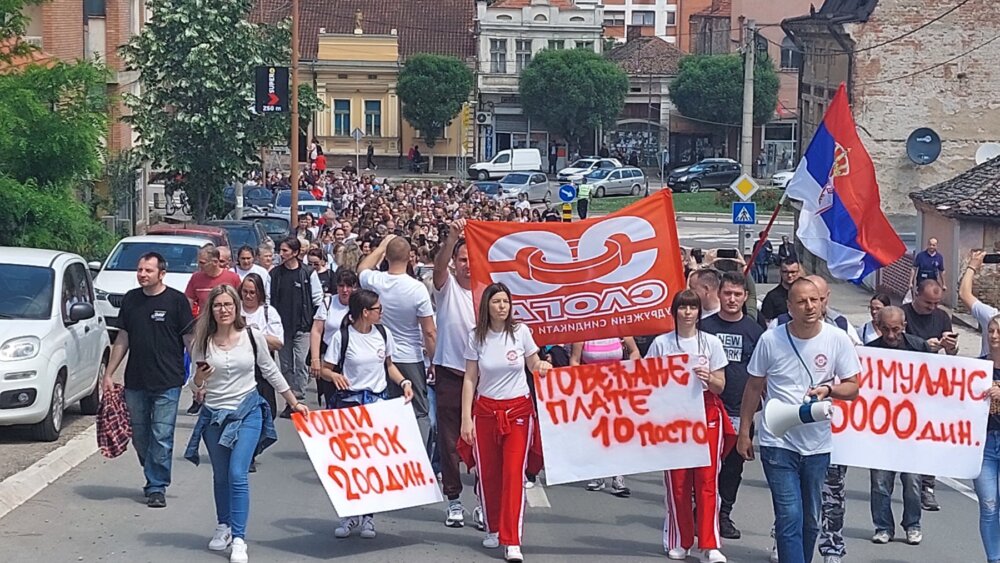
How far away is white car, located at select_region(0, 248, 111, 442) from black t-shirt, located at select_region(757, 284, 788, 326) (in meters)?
5.87

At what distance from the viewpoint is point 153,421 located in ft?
32.0

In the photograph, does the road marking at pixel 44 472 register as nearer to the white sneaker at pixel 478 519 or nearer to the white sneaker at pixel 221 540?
the white sneaker at pixel 221 540

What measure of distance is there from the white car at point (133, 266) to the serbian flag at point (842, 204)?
31.2 ft

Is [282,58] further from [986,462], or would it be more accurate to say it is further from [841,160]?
[986,462]

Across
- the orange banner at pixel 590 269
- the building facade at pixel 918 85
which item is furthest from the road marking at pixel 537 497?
the building facade at pixel 918 85

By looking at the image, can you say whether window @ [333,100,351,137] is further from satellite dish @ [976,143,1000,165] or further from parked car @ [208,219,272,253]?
parked car @ [208,219,272,253]

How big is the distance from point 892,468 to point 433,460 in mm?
3263

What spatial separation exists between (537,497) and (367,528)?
1.98 m

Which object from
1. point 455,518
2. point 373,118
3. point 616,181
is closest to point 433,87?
point 373,118

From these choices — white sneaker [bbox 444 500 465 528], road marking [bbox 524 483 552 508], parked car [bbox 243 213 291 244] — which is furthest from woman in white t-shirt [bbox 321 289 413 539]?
parked car [bbox 243 213 291 244]

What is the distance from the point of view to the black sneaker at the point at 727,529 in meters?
9.48

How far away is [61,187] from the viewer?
19.5 m

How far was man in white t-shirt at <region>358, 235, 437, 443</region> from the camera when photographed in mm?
10023

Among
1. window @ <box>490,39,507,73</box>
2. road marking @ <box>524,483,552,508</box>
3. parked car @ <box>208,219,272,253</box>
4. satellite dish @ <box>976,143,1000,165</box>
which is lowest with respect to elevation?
road marking @ <box>524,483,552,508</box>
